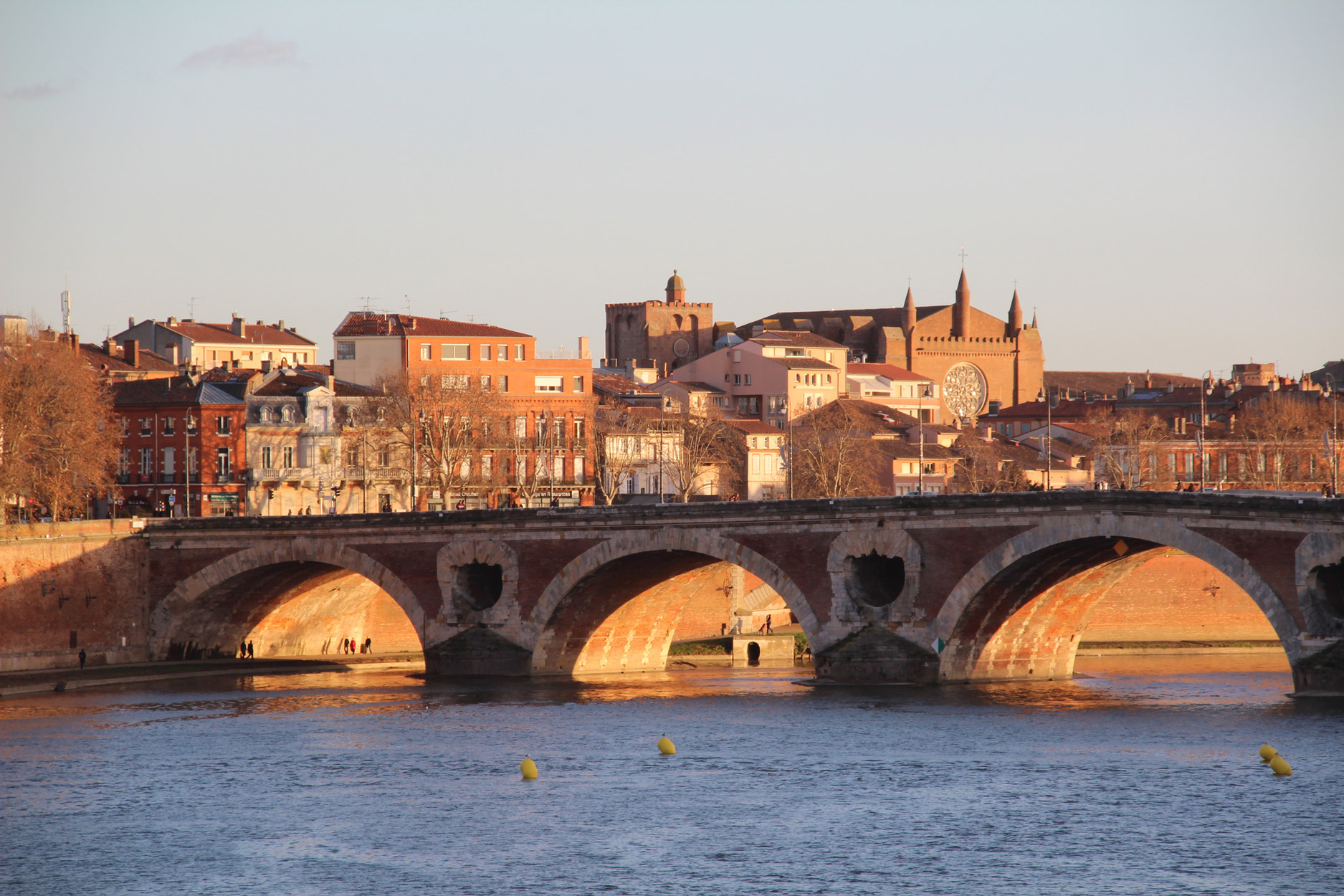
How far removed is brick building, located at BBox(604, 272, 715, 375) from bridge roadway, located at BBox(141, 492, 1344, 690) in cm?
11610

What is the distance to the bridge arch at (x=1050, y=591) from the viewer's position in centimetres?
5669

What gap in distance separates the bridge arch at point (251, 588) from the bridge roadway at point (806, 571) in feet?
0.28

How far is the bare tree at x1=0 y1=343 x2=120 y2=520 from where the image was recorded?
77562mm

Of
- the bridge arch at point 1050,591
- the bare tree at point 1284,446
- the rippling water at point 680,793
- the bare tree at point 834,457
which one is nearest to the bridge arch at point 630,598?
the rippling water at point 680,793

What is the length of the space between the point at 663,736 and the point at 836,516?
10.8m

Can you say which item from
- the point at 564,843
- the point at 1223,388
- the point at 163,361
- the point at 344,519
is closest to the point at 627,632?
the point at 344,519

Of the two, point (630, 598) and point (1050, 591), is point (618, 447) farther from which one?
point (1050, 591)

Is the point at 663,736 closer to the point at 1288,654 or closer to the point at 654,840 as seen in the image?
the point at 654,840

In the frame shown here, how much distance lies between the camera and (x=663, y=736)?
2239 inches

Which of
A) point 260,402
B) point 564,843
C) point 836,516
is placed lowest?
point 564,843

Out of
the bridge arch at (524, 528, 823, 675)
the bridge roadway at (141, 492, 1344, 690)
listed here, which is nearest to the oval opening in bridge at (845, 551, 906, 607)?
the bridge roadway at (141, 492, 1344, 690)

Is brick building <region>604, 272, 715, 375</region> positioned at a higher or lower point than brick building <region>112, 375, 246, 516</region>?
higher

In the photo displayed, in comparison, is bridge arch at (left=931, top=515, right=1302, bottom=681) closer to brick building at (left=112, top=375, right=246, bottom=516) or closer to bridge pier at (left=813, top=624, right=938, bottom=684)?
bridge pier at (left=813, top=624, right=938, bottom=684)

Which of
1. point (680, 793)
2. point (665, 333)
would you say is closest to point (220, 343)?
point (665, 333)
